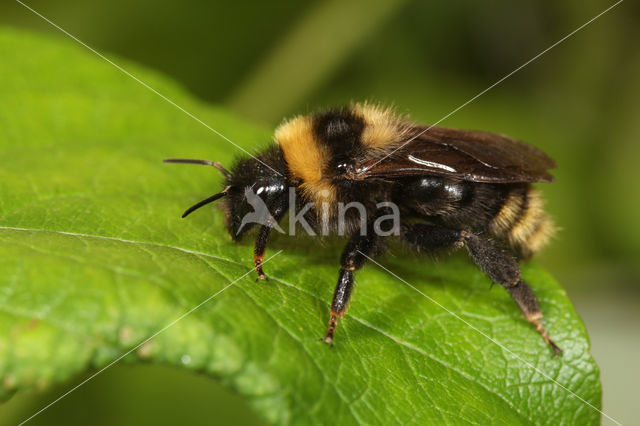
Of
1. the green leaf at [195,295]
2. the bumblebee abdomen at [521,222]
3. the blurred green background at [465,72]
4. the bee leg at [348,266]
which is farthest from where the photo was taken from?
the blurred green background at [465,72]

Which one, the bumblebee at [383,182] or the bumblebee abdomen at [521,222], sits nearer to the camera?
the bumblebee at [383,182]

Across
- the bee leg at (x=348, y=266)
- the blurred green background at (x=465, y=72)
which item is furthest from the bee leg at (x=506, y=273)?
the blurred green background at (x=465, y=72)

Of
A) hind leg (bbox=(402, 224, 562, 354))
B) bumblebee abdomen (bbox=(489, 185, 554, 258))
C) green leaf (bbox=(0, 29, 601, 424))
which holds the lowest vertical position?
green leaf (bbox=(0, 29, 601, 424))

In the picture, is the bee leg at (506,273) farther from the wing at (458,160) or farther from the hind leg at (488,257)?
the wing at (458,160)

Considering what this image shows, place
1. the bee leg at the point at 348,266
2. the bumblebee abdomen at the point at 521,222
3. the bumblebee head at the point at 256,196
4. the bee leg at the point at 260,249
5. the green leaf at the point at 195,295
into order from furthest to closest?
the bumblebee abdomen at the point at 521,222
the bumblebee head at the point at 256,196
the bee leg at the point at 260,249
the bee leg at the point at 348,266
the green leaf at the point at 195,295

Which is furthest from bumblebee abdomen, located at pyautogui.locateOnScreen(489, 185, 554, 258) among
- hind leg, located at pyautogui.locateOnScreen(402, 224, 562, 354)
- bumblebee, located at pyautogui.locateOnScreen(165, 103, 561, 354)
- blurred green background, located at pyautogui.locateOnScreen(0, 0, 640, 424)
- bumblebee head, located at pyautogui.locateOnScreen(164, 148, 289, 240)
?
blurred green background, located at pyautogui.locateOnScreen(0, 0, 640, 424)

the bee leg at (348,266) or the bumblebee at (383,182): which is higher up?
the bumblebee at (383,182)

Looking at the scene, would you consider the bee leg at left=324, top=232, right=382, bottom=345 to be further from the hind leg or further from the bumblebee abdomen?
the bumblebee abdomen

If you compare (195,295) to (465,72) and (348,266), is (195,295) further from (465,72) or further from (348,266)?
(465,72)
